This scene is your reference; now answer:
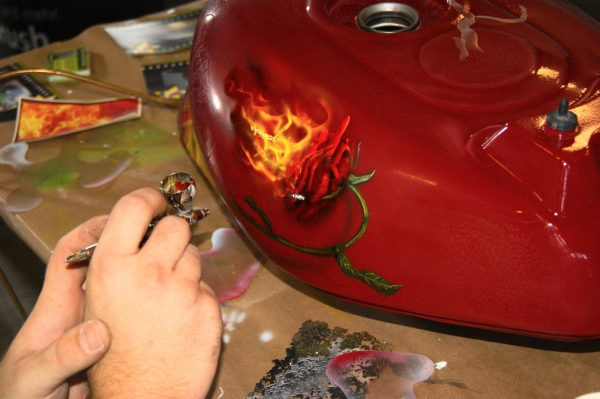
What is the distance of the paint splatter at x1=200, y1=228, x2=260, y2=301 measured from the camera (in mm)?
761

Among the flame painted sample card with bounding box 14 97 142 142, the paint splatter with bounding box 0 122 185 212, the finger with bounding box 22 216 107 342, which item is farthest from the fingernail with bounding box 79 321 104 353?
the flame painted sample card with bounding box 14 97 142 142

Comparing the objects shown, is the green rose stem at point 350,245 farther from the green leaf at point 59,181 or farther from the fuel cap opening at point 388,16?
the green leaf at point 59,181

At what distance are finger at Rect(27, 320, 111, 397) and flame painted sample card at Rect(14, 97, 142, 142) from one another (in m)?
0.54

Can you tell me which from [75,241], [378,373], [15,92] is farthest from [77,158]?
[378,373]

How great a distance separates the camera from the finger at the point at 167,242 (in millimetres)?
569

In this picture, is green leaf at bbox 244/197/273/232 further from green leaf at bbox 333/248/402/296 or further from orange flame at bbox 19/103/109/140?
orange flame at bbox 19/103/109/140

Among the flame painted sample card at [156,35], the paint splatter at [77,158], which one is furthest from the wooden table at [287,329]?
the flame painted sample card at [156,35]

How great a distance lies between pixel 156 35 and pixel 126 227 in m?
0.76

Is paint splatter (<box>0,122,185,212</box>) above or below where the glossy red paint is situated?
below

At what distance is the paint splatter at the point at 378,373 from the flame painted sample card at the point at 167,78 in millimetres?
584

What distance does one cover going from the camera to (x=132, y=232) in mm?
566

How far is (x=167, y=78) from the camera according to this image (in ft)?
3.66

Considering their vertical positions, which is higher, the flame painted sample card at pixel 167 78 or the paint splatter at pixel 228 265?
the flame painted sample card at pixel 167 78

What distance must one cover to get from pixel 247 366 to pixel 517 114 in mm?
363
